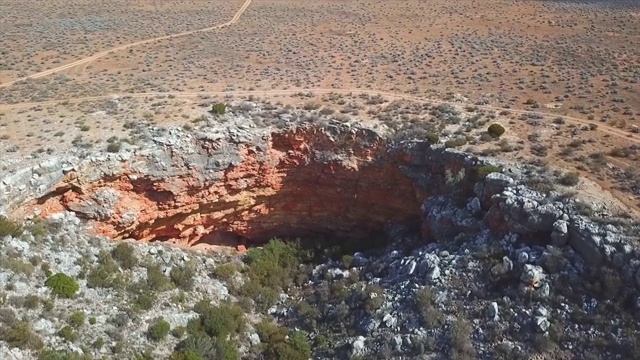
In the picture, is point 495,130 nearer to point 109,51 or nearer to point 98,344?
point 98,344

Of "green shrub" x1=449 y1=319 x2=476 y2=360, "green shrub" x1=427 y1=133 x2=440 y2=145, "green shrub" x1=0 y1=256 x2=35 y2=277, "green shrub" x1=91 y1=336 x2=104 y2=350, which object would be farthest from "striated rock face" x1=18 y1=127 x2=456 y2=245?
"green shrub" x1=449 y1=319 x2=476 y2=360

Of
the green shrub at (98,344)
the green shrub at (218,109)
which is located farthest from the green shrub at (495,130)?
the green shrub at (98,344)

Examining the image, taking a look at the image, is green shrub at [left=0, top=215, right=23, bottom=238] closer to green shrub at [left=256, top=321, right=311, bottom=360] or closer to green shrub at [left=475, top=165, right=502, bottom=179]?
green shrub at [left=256, top=321, right=311, bottom=360]

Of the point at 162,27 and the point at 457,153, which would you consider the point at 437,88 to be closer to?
the point at 457,153

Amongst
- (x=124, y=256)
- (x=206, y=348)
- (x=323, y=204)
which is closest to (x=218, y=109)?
(x=323, y=204)

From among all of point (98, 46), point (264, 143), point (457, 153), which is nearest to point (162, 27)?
point (98, 46)

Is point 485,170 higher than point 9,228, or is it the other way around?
point 485,170

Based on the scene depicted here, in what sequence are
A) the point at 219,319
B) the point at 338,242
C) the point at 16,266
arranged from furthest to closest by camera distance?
the point at 338,242 → the point at 219,319 → the point at 16,266
